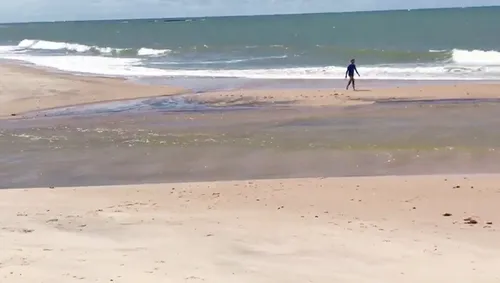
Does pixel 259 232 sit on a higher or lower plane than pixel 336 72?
lower

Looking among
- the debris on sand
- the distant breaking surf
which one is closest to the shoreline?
the distant breaking surf

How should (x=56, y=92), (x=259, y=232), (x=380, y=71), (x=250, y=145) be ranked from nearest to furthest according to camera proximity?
(x=259, y=232) < (x=250, y=145) < (x=56, y=92) < (x=380, y=71)

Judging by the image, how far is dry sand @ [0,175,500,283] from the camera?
538 centimetres

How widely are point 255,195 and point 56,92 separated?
16.0m

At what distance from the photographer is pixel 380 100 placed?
19.4m

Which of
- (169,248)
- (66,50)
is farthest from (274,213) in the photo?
(66,50)

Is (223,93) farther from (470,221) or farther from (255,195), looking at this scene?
(470,221)

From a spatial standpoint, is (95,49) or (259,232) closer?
(259,232)

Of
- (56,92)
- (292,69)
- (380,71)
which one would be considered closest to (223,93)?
(56,92)

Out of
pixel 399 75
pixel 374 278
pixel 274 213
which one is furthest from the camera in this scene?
pixel 399 75

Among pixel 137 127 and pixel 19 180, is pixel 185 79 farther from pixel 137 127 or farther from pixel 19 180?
pixel 19 180

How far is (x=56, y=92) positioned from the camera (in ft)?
76.3

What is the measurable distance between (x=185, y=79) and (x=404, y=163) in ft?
64.8

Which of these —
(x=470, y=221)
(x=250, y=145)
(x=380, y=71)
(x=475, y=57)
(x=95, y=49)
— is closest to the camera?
(x=470, y=221)
